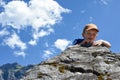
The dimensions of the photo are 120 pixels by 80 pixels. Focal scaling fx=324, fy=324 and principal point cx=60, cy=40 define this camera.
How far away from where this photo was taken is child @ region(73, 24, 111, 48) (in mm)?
14359

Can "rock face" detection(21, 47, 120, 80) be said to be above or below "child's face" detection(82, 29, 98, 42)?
below

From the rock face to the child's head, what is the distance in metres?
0.59

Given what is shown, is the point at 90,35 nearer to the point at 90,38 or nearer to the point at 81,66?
the point at 90,38

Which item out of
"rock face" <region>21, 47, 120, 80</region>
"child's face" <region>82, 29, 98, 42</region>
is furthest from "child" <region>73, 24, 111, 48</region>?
"rock face" <region>21, 47, 120, 80</region>

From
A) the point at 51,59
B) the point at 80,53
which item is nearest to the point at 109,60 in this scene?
the point at 80,53

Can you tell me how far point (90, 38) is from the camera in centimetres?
1484

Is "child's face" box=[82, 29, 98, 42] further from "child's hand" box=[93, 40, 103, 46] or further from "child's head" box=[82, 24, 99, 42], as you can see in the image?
"child's hand" box=[93, 40, 103, 46]

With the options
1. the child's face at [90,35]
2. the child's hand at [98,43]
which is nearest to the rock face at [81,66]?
the child's hand at [98,43]

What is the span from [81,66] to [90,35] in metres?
1.80

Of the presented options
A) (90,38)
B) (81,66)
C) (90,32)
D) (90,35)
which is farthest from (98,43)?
(81,66)

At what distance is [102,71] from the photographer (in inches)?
509

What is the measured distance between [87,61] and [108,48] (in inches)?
82.3

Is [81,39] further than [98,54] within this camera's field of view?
Yes

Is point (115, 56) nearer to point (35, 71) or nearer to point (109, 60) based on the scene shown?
point (109, 60)
